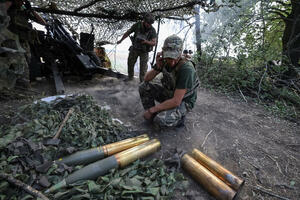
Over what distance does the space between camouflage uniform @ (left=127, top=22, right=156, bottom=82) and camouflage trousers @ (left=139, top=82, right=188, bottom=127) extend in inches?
84.0

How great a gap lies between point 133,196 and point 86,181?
1.30 feet

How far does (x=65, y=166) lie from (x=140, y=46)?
147 inches

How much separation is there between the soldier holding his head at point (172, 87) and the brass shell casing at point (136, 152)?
459 millimetres

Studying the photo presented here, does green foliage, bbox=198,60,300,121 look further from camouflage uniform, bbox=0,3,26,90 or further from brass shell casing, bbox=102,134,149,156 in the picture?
camouflage uniform, bbox=0,3,26,90

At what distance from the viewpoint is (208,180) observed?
1480mm

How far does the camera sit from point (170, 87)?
241 cm

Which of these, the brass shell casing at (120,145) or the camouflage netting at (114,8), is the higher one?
the camouflage netting at (114,8)

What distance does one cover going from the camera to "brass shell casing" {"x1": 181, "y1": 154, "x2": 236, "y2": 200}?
1359 mm

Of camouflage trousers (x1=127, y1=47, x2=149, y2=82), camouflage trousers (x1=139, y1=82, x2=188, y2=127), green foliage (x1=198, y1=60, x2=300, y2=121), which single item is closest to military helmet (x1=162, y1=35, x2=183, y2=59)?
camouflage trousers (x1=139, y1=82, x2=188, y2=127)

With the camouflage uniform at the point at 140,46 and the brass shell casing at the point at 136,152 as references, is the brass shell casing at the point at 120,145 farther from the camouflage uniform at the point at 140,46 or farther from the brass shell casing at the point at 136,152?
the camouflage uniform at the point at 140,46

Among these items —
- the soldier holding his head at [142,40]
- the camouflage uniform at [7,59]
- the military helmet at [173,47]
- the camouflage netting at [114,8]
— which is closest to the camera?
the camouflage uniform at [7,59]

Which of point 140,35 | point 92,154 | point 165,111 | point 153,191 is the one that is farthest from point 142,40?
point 153,191

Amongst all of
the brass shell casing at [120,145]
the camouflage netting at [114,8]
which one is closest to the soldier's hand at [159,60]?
the brass shell casing at [120,145]

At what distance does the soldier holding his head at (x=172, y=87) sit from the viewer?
2027mm
